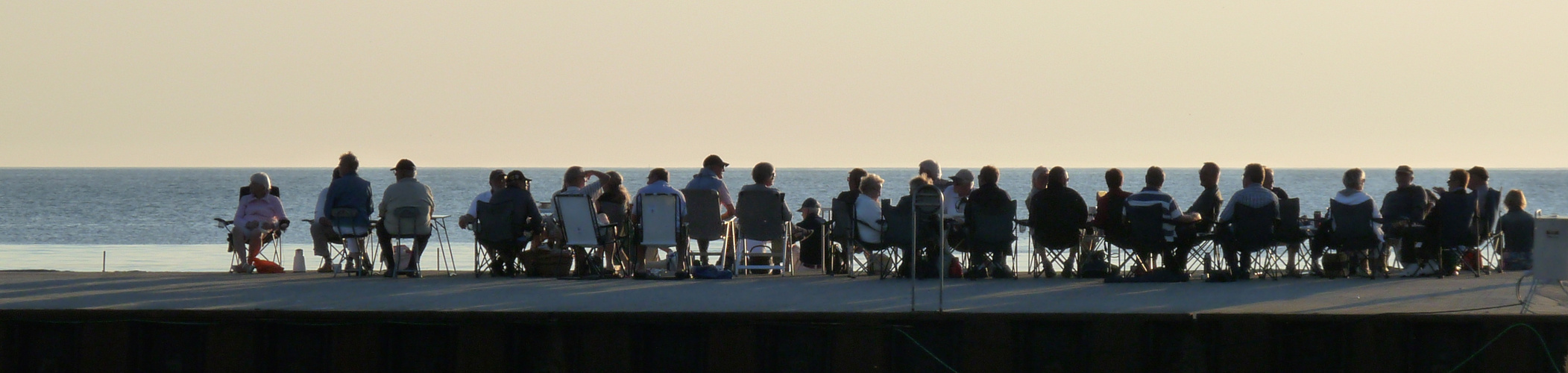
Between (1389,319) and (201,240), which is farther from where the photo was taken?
(201,240)

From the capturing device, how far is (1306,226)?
465 inches

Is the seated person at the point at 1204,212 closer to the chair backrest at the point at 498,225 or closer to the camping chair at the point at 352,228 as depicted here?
the chair backrest at the point at 498,225

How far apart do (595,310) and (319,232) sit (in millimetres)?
4969

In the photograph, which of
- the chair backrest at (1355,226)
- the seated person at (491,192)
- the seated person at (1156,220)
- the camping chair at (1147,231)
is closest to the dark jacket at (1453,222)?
the chair backrest at (1355,226)

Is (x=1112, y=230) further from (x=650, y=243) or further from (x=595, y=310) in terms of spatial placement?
(x=595, y=310)

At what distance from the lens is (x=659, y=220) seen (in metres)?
10.9

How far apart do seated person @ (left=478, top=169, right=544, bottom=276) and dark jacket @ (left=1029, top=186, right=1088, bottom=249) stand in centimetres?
341

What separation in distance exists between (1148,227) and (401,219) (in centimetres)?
500

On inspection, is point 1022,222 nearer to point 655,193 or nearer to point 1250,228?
point 1250,228

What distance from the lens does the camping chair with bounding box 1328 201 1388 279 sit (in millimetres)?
10594

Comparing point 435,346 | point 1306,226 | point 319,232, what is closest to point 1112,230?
point 1306,226

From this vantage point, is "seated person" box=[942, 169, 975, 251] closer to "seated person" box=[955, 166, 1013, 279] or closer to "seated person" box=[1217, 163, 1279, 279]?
"seated person" box=[955, 166, 1013, 279]

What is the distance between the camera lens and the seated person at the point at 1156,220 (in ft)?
33.5

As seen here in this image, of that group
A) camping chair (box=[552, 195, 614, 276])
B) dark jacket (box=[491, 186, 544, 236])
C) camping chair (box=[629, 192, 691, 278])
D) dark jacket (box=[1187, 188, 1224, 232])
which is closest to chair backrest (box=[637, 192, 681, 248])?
camping chair (box=[629, 192, 691, 278])
